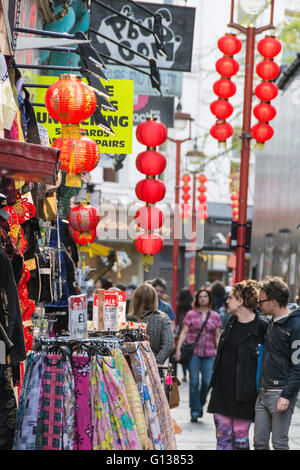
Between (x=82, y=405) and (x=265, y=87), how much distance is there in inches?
347

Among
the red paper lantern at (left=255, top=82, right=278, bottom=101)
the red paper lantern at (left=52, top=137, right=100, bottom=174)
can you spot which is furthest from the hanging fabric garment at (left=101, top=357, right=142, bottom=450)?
the red paper lantern at (left=255, top=82, right=278, bottom=101)

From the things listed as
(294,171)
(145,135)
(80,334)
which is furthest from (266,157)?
(80,334)

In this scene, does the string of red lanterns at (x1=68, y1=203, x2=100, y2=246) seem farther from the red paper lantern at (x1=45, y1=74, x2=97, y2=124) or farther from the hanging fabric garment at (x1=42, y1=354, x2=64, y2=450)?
the hanging fabric garment at (x1=42, y1=354, x2=64, y2=450)

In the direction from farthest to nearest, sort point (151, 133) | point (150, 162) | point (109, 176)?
point (109, 176)
point (150, 162)
point (151, 133)

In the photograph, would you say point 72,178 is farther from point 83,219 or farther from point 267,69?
point 267,69

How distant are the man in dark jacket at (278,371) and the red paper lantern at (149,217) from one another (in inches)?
214

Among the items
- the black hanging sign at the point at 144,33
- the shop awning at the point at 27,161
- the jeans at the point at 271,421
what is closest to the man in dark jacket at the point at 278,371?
the jeans at the point at 271,421

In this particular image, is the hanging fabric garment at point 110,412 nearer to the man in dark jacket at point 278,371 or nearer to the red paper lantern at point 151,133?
the man in dark jacket at point 278,371

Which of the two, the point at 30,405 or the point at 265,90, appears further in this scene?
the point at 265,90

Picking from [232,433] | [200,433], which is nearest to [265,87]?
[200,433]

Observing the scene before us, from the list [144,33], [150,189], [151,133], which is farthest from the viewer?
[150,189]

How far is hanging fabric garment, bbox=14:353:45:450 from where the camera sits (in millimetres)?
4984

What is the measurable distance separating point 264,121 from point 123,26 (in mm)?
2805

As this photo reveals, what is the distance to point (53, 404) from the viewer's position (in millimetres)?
5055
